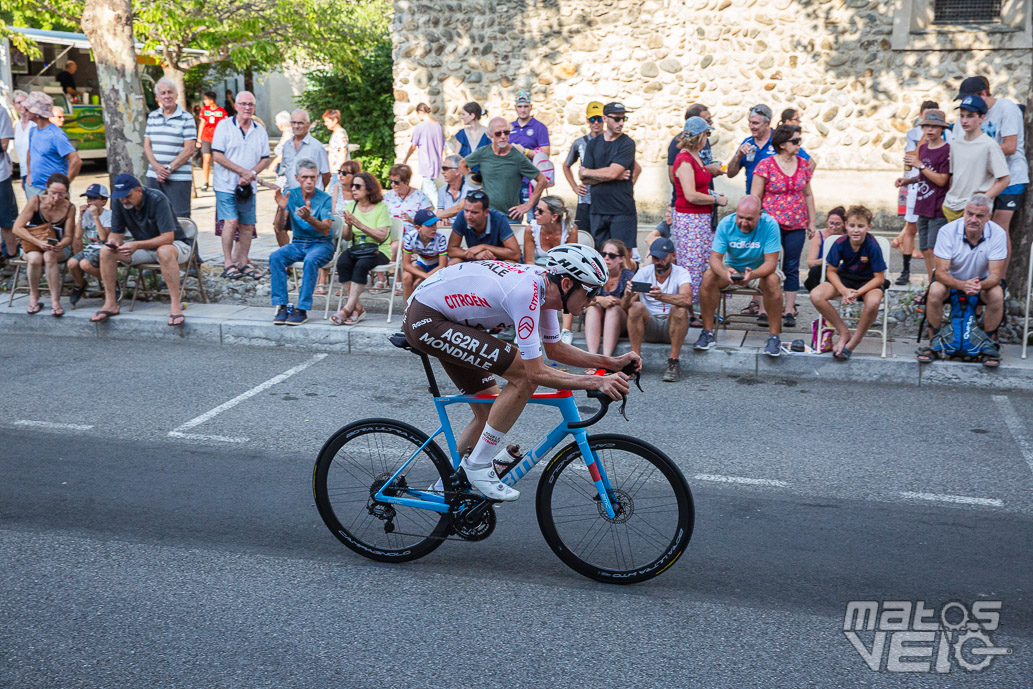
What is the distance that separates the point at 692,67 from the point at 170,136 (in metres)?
7.89

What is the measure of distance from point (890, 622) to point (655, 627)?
1025 millimetres

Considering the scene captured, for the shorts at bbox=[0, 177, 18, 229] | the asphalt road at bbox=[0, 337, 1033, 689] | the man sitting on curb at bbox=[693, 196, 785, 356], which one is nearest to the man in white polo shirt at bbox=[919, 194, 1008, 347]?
the asphalt road at bbox=[0, 337, 1033, 689]

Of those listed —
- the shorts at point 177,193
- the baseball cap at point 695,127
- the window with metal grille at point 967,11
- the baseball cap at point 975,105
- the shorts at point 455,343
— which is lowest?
the shorts at point 455,343

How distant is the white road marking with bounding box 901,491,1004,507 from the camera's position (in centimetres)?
578

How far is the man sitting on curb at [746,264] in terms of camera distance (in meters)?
8.75

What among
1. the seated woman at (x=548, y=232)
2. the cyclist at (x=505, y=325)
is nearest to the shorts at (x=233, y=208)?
the seated woman at (x=548, y=232)

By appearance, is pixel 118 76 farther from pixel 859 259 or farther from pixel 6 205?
pixel 859 259

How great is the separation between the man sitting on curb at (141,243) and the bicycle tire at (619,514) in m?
6.38

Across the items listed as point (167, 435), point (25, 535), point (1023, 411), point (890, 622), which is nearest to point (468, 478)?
point (890, 622)

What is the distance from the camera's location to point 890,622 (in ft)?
14.4

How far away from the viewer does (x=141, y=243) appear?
33.0ft

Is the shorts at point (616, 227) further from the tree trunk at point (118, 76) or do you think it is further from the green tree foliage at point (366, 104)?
the green tree foliage at point (366, 104)

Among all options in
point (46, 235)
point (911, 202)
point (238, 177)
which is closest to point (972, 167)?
point (911, 202)

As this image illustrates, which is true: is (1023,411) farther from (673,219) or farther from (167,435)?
(167,435)
